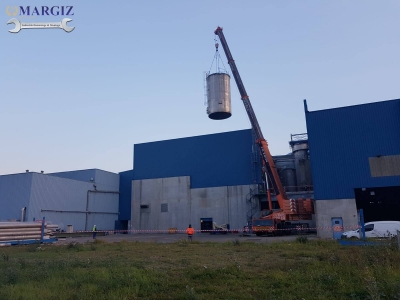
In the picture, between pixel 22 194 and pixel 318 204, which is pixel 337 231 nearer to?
pixel 318 204

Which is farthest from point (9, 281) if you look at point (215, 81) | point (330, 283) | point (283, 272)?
point (215, 81)

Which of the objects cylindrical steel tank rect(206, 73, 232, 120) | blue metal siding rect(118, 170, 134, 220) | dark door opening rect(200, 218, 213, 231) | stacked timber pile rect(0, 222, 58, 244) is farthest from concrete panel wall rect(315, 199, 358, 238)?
blue metal siding rect(118, 170, 134, 220)

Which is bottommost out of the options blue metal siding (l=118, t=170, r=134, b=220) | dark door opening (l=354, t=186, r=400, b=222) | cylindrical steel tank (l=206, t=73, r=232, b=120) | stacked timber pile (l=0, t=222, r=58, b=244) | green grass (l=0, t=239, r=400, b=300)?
green grass (l=0, t=239, r=400, b=300)

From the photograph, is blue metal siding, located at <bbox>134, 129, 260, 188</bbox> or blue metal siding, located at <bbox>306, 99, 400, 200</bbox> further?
blue metal siding, located at <bbox>134, 129, 260, 188</bbox>

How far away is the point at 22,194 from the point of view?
140 ft

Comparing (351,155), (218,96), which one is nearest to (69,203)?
(218,96)

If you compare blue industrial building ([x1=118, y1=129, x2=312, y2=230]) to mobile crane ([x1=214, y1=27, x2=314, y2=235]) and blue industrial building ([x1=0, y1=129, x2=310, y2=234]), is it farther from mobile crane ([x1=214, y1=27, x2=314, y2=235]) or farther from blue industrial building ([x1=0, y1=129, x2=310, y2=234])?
mobile crane ([x1=214, y1=27, x2=314, y2=235])

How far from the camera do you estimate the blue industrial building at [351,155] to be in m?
31.5

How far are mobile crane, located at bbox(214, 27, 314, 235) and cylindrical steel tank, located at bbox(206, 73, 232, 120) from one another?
1.50m

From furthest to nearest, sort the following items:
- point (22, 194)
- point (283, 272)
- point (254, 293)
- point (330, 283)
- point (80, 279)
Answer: point (22, 194)
point (283, 272)
point (80, 279)
point (330, 283)
point (254, 293)

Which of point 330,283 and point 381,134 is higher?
point 381,134

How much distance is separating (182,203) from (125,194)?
39.7ft

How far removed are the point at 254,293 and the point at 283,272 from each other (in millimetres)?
2328

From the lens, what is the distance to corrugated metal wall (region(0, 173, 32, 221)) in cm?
4228
